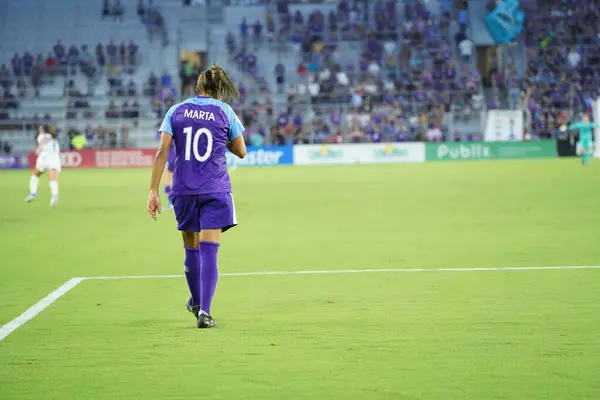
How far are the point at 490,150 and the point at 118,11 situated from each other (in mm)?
20975

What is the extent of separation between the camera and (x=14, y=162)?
51.8m

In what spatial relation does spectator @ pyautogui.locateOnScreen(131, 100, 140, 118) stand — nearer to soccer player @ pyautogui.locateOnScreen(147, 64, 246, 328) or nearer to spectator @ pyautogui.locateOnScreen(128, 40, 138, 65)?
spectator @ pyautogui.locateOnScreen(128, 40, 138, 65)

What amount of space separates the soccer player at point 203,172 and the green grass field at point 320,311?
0.52 meters

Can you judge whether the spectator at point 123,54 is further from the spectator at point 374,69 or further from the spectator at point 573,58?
the spectator at point 573,58

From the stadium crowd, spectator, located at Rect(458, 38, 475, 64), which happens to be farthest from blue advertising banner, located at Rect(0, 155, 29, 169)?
spectator, located at Rect(458, 38, 475, 64)

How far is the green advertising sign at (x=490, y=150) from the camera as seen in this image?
5194 cm

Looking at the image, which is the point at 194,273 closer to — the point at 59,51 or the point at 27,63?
the point at 27,63

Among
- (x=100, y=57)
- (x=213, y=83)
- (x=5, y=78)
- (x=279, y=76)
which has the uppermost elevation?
(x=100, y=57)

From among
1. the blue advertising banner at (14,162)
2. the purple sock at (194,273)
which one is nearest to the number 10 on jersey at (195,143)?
the purple sock at (194,273)

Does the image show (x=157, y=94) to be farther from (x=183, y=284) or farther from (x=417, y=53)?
(x=183, y=284)

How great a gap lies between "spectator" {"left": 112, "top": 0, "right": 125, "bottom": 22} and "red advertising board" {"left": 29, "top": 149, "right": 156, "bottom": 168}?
8.79 meters

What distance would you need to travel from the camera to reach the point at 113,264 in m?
13.3

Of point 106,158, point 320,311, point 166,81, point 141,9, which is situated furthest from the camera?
point 141,9

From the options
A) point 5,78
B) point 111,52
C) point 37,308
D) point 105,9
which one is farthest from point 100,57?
point 37,308
